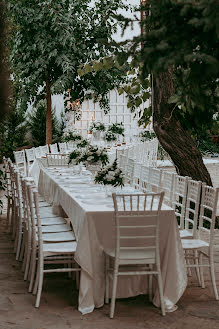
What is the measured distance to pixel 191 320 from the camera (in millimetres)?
3523

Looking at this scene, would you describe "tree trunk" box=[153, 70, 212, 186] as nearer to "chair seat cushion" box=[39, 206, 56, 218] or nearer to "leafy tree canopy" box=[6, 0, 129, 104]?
"chair seat cushion" box=[39, 206, 56, 218]

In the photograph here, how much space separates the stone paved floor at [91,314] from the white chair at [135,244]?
13cm

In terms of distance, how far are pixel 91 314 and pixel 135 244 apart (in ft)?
1.98

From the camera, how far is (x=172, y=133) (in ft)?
20.2

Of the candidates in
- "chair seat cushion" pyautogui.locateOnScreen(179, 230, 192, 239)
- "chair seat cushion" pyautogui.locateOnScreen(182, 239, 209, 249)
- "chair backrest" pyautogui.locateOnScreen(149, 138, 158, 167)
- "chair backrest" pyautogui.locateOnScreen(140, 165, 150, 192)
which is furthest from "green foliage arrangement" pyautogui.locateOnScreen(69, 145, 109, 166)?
"chair backrest" pyautogui.locateOnScreen(149, 138, 158, 167)

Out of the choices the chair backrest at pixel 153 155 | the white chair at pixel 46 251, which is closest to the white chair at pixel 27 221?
the white chair at pixel 46 251

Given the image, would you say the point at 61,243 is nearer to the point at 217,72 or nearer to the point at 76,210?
the point at 76,210

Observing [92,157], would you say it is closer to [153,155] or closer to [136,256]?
[136,256]

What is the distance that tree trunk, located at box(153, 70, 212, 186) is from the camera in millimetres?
6045

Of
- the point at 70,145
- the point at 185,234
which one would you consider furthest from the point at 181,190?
the point at 70,145

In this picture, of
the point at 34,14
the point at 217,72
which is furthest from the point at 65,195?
the point at 34,14

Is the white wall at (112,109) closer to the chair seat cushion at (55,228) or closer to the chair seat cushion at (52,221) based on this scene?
the chair seat cushion at (52,221)

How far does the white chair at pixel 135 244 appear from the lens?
3.52 m

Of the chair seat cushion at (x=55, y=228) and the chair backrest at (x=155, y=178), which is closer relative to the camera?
the chair seat cushion at (x=55, y=228)
